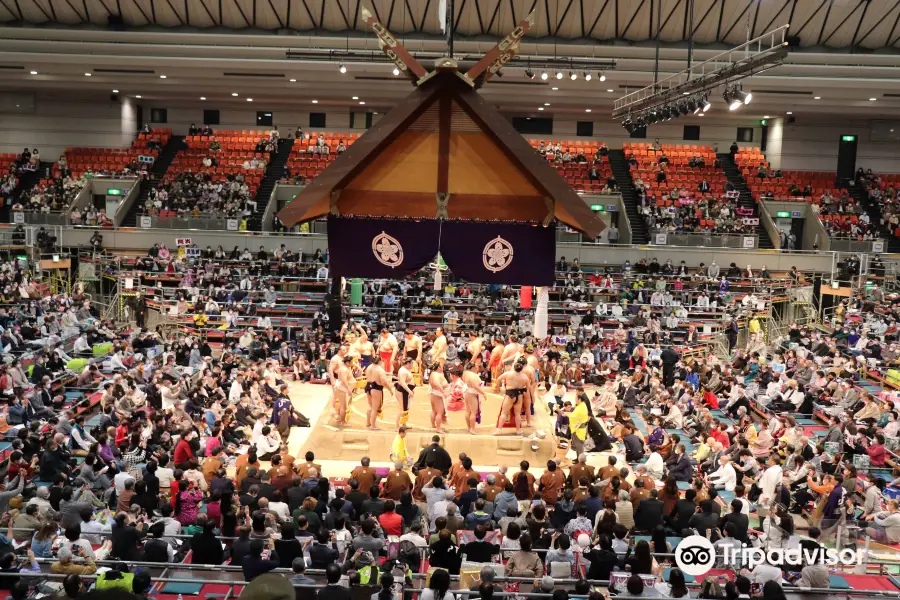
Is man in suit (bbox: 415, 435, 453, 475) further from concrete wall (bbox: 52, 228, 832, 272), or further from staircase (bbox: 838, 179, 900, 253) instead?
staircase (bbox: 838, 179, 900, 253)

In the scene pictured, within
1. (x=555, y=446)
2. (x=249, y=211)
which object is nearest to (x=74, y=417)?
(x=555, y=446)

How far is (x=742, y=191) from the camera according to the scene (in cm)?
2714

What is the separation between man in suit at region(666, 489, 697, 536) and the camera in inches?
348

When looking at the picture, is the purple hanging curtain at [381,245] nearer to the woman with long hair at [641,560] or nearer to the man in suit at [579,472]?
the man in suit at [579,472]

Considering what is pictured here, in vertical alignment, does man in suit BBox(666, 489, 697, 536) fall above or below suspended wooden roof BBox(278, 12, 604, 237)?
below

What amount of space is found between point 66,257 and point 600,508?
17.7 meters

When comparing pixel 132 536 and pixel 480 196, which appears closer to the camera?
pixel 132 536

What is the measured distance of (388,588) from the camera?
5.95 meters

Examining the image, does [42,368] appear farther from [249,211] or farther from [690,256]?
[690,256]

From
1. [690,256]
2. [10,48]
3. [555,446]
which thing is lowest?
[555,446]

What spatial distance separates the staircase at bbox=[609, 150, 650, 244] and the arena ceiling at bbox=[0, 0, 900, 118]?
12.0 ft

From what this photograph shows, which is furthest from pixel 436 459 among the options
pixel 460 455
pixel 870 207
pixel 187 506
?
pixel 870 207

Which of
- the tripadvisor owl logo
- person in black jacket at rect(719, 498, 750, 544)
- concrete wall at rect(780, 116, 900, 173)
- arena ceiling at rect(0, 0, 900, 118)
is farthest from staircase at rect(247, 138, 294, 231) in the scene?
the tripadvisor owl logo

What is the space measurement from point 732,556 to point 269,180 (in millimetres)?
21967
